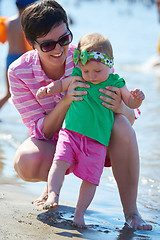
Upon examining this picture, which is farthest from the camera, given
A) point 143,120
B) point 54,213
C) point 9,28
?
point 143,120

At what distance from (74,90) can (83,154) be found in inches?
15.9

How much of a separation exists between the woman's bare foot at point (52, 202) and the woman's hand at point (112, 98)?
0.62 metres

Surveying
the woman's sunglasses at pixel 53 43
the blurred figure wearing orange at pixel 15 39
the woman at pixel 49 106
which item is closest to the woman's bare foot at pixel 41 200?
the woman at pixel 49 106

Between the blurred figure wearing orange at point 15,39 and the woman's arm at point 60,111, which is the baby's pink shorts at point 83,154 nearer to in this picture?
the woman's arm at point 60,111

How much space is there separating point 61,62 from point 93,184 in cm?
83

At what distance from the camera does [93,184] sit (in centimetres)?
290

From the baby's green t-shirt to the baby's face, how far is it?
46mm

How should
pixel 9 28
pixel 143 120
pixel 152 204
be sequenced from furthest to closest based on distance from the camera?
pixel 143 120, pixel 9 28, pixel 152 204

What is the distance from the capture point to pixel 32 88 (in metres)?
3.33

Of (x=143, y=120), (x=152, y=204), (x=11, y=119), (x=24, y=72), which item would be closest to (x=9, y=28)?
(x=11, y=119)

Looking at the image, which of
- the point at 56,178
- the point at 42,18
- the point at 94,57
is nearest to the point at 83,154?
the point at 56,178

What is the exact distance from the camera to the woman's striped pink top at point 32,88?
332 centimetres

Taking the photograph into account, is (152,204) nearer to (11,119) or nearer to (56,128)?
(56,128)

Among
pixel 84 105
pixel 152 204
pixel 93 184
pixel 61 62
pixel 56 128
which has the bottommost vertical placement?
pixel 152 204
